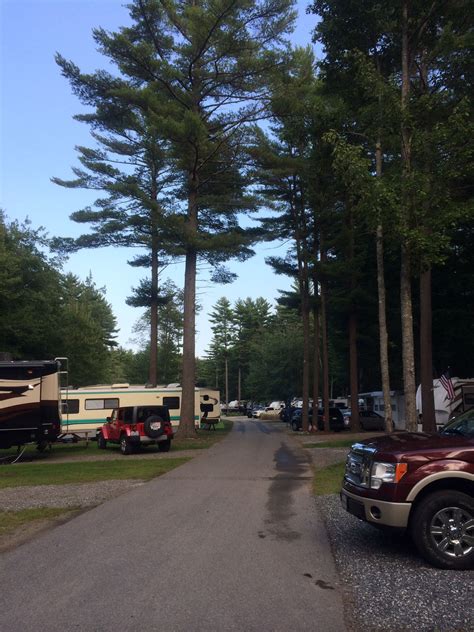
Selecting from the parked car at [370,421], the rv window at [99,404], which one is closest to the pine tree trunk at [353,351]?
the parked car at [370,421]

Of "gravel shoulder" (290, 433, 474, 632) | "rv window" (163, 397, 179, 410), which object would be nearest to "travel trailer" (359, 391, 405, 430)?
"rv window" (163, 397, 179, 410)

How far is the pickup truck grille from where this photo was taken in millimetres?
6684

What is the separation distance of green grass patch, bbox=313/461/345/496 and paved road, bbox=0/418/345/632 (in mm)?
1121

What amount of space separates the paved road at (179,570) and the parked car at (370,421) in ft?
87.9

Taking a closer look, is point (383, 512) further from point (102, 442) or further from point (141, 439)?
point (102, 442)

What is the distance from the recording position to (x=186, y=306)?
2870cm

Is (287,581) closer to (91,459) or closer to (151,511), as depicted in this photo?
(151,511)

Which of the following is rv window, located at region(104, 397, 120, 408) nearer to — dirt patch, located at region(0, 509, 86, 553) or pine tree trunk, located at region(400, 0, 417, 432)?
pine tree trunk, located at region(400, 0, 417, 432)

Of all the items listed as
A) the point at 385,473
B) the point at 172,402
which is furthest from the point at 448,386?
the point at 385,473

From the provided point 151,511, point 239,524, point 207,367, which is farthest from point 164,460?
point 207,367

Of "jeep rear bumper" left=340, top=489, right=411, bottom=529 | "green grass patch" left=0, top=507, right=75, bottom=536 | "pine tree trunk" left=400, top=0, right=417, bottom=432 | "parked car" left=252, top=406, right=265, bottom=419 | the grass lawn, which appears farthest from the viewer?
"parked car" left=252, top=406, right=265, bottom=419

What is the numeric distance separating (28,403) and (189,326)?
10126 millimetres

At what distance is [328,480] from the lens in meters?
13.5

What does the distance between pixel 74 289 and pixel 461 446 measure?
58.3 m
